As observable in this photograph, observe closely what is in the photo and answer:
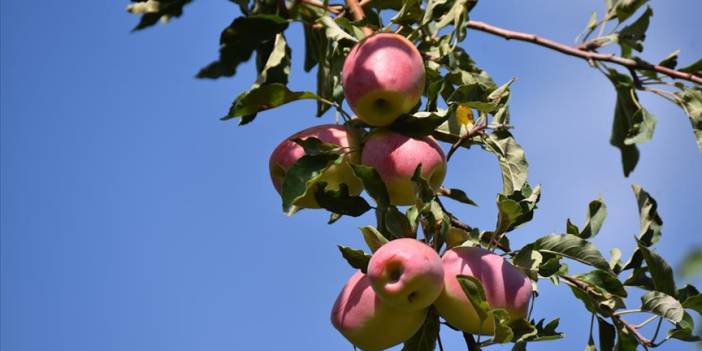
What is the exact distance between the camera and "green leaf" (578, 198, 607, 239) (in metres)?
2.10

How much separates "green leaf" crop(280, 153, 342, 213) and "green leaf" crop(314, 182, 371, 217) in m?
0.04

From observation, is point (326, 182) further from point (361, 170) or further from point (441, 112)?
point (441, 112)

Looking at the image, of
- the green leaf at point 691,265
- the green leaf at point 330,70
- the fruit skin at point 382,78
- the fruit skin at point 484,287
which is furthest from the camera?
the green leaf at point 330,70

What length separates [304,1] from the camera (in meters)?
1.98

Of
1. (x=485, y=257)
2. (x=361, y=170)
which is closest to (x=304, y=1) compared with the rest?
(x=361, y=170)

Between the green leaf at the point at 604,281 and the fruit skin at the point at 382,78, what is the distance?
1.75ft

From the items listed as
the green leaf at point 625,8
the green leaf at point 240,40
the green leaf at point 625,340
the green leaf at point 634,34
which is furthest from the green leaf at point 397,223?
the green leaf at point 625,8

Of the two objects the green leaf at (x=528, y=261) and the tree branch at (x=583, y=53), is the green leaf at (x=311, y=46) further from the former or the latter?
the green leaf at (x=528, y=261)

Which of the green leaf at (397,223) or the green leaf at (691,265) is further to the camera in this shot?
the green leaf at (397,223)

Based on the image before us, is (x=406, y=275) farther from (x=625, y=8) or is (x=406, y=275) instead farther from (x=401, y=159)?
(x=625, y=8)

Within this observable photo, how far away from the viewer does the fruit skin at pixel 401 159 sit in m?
1.77

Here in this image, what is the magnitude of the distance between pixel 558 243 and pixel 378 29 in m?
0.64

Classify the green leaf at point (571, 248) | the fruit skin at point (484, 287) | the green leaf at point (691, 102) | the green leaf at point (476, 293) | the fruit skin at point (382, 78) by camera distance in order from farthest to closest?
the green leaf at point (691, 102), the green leaf at point (571, 248), the fruit skin at point (382, 78), the fruit skin at point (484, 287), the green leaf at point (476, 293)

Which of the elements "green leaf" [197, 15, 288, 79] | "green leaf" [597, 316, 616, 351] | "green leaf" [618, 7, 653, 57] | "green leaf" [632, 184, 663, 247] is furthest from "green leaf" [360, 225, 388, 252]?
"green leaf" [618, 7, 653, 57]
